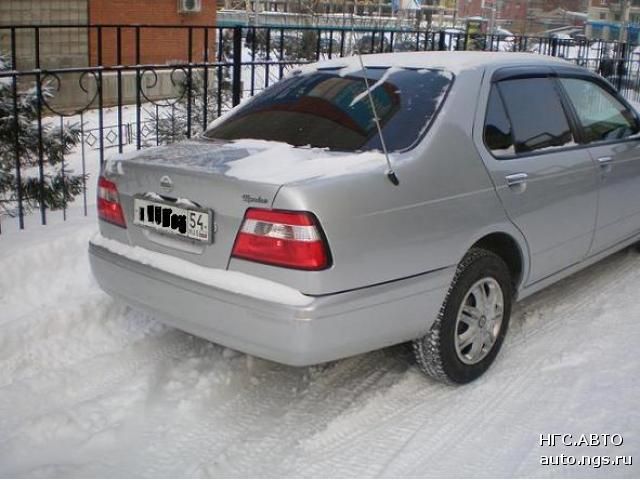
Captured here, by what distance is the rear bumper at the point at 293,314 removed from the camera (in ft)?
9.50

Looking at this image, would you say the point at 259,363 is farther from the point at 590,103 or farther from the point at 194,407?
the point at 590,103

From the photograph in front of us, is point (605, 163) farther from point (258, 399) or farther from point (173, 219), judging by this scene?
point (173, 219)

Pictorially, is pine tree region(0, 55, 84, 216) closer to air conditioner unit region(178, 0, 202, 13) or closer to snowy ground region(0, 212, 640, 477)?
snowy ground region(0, 212, 640, 477)

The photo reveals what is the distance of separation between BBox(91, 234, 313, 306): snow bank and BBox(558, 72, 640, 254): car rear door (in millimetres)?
2331

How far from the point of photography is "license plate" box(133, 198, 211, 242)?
3.11m

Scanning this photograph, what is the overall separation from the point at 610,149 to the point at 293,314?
8.68ft

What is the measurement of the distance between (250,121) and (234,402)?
143 cm

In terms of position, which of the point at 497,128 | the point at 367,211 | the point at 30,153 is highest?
the point at 497,128

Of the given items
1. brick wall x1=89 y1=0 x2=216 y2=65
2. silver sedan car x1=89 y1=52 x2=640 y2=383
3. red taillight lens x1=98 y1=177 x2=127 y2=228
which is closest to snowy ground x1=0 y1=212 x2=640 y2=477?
silver sedan car x1=89 y1=52 x2=640 y2=383

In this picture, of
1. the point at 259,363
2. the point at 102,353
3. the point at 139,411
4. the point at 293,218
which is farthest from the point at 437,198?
the point at 102,353

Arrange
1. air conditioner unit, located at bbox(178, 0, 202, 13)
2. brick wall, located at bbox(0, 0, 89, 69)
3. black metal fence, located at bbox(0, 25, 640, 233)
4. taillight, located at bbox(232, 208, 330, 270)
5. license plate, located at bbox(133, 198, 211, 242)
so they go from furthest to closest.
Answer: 1. air conditioner unit, located at bbox(178, 0, 202, 13)
2. brick wall, located at bbox(0, 0, 89, 69)
3. black metal fence, located at bbox(0, 25, 640, 233)
4. license plate, located at bbox(133, 198, 211, 242)
5. taillight, located at bbox(232, 208, 330, 270)

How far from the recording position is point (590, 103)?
15.2 ft

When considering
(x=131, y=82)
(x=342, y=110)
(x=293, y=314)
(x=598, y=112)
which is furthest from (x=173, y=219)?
(x=131, y=82)

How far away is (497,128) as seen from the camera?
12.3 ft
